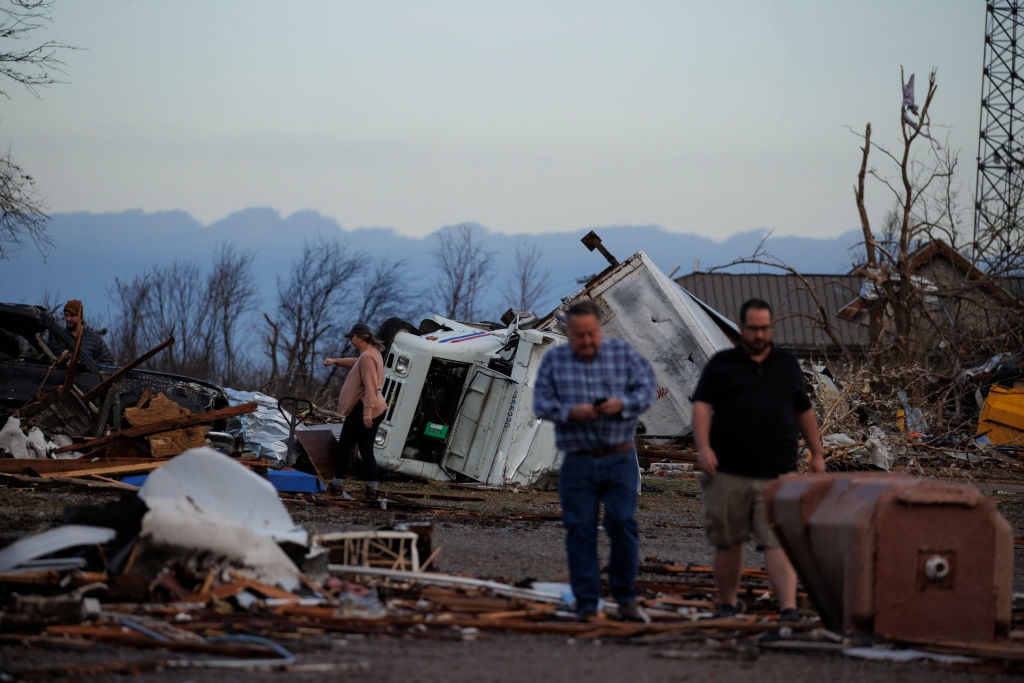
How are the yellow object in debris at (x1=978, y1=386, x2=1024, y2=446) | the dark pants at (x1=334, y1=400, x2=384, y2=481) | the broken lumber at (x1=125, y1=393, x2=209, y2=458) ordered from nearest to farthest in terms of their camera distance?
the broken lumber at (x1=125, y1=393, x2=209, y2=458) → the dark pants at (x1=334, y1=400, x2=384, y2=481) → the yellow object in debris at (x1=978, y1=386, x2=1024, y2=446)

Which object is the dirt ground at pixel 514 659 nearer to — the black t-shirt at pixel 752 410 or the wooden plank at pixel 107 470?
the black t-shirt at pixel 752 410

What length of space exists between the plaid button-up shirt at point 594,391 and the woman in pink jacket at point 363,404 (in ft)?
22.0

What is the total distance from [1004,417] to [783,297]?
25.6 m

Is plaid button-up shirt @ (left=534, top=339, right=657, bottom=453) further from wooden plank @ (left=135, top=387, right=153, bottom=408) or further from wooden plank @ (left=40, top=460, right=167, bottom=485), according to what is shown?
wooden plank @ (left=135, top=387, right=153, bottom=408)

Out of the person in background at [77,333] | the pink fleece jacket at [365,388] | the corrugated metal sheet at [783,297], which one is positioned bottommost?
the pink fleece jacket at [365,388]

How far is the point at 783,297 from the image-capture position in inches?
1903


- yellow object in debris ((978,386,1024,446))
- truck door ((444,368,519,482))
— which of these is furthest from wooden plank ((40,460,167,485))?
yellow object in debris ((978,386,1024,446))

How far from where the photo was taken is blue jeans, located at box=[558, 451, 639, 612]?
20.5 feet

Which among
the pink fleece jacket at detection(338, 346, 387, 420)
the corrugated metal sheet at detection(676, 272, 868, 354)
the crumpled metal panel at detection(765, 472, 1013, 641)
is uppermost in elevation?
the corrugated metal sheet at detection(676, 272, 868, 354)

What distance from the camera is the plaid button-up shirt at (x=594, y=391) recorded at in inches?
248

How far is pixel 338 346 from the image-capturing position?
44781 mm

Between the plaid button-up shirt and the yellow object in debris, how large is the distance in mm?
18339

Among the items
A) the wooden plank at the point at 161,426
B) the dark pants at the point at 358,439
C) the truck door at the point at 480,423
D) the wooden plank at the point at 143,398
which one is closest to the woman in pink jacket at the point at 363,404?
the dark pants at the point at 358,439

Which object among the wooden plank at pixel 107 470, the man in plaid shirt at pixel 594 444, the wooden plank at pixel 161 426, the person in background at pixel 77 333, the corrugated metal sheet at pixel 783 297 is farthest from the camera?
the corrugated metal sheet at pixel 783 297
